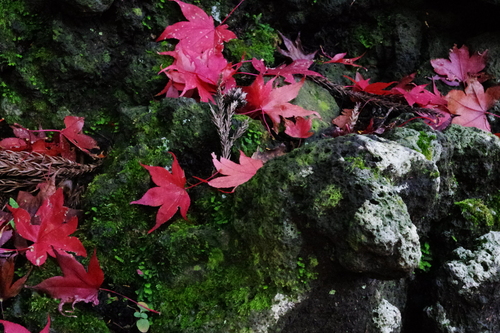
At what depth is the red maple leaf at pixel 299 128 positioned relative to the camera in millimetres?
1963

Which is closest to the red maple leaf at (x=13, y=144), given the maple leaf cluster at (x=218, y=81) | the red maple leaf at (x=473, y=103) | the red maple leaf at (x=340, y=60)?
the maple leaf cluster at (x=218, y=81)

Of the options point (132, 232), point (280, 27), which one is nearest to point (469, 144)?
point (280, 27)

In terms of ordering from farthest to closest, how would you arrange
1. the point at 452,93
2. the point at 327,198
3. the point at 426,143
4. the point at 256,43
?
the point at 256,43, the point at 452,93, the point at 426,143, the point at 327,198

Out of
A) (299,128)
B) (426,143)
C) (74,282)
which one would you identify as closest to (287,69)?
(299,128)

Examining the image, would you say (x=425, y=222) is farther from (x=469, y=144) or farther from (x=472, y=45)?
(x=472, y=45)

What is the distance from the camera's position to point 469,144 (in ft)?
6.02

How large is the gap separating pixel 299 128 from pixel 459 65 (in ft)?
4.34

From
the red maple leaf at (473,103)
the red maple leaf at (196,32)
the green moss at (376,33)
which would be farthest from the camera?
the green moss at (376,33)

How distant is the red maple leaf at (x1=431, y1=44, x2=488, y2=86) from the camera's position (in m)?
2.47

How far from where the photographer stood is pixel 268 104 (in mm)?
1979

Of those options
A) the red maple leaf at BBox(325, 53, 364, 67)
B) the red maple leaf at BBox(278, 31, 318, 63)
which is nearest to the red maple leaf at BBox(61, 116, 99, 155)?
the red maple leaf at BBox(278, 31, 318, 63)

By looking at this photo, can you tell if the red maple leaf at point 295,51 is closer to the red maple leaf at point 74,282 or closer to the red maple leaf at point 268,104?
the red maple leaf at point 268,104

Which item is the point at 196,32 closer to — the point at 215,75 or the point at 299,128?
the point at 215,75

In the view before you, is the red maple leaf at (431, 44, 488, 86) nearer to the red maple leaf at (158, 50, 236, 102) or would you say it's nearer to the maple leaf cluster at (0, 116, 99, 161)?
the red maple leaf at (158, 50, 236, 102)
